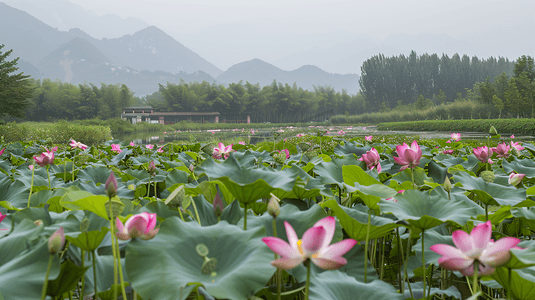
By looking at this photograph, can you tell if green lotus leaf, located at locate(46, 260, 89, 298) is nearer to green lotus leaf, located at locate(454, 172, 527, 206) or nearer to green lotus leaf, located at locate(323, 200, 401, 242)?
green lotus leaf, located at locate(323, 200, 401, 242)

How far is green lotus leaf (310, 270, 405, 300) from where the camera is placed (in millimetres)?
523

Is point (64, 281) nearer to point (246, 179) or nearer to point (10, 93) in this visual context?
point (246, 179)

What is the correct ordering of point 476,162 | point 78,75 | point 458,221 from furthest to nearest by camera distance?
point 78,75, point 476,162, point 458,221

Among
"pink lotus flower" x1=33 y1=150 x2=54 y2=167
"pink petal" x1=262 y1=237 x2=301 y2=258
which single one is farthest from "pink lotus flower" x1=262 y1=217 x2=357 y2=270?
"pink lotus flower" x1=33 y1=150 x2=54 y2=167

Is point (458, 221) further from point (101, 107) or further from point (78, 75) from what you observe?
point (78, 75)

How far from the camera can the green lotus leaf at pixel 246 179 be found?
63 centimetres

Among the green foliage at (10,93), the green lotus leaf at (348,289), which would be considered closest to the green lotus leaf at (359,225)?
the green lotus leaf at (348,289)

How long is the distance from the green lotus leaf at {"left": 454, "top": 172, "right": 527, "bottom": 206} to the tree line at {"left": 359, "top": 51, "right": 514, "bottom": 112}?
4367 cm

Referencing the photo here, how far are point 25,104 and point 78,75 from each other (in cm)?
20190

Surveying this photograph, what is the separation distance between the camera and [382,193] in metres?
0.72

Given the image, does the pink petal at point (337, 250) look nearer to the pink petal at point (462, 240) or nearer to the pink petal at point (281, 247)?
the pink petal at point (281, 247)

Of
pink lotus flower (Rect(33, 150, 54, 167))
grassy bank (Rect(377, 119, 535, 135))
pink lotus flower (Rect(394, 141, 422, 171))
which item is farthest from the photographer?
grassy bank (Rect(377, 119, 535, 135))

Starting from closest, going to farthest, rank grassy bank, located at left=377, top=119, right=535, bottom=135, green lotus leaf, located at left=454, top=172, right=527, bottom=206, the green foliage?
green lotus leaf, located at left=454, top=172, right=527, bottom=206
grassy bank, located at left=377, top=119, right=535, bottom=135
the green foliage

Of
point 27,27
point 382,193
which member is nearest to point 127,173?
point 382,193
